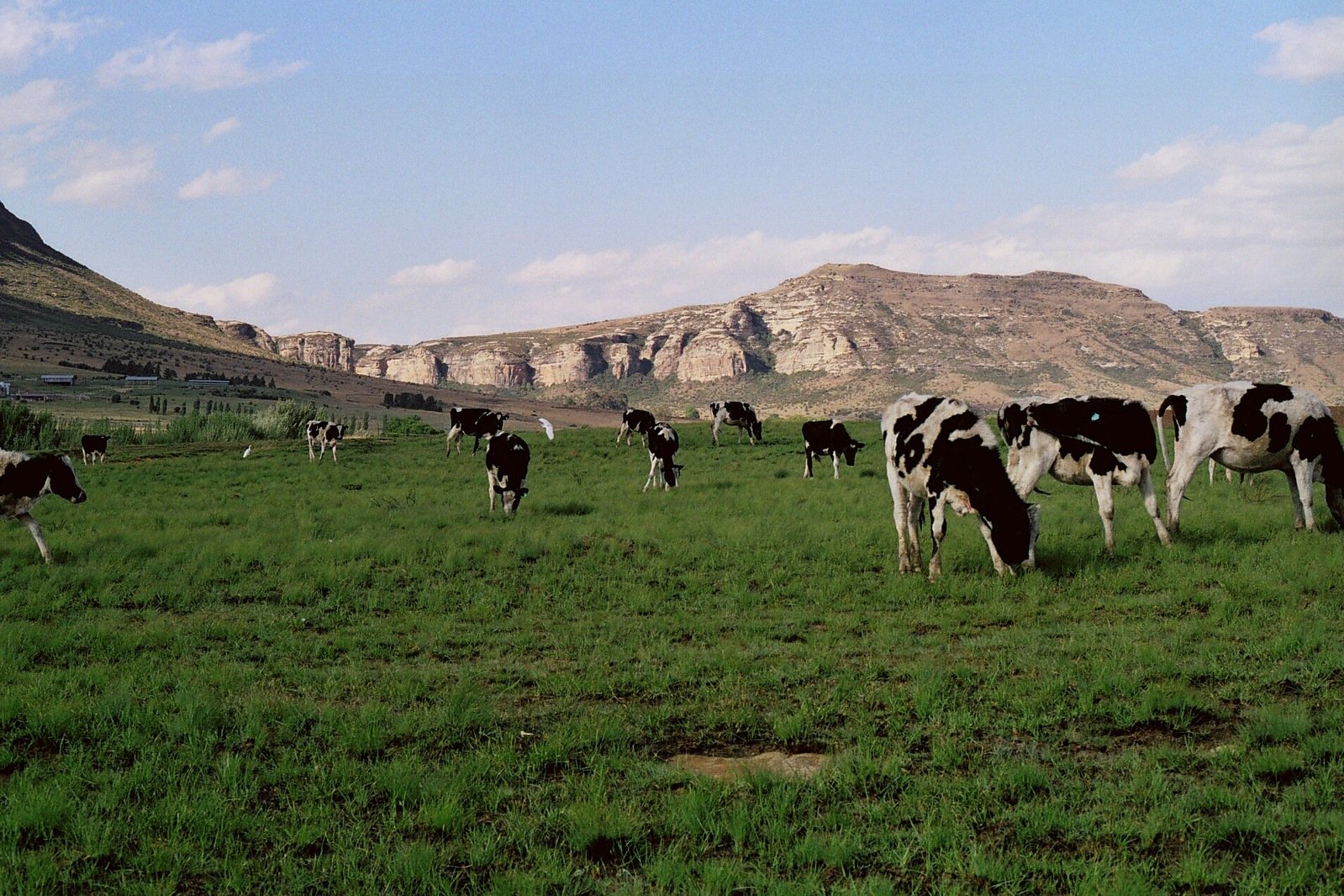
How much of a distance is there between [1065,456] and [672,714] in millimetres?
9646

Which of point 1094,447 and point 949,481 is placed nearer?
point 949,481

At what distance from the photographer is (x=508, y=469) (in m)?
21.7

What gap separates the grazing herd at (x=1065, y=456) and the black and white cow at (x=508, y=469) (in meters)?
8.83

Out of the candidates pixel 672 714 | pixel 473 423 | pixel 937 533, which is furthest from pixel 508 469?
pixel 473 423

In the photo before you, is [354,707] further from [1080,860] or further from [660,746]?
[1080,860]

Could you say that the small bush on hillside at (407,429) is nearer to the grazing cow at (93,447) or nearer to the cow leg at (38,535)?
the grazing cow at (93,447)

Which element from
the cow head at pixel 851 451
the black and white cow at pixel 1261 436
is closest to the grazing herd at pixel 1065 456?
the black and white cow at pixel 1261 436

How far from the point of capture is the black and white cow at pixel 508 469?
2148cm

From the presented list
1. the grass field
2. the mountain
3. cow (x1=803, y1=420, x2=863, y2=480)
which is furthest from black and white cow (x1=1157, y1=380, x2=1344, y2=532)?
the mountain

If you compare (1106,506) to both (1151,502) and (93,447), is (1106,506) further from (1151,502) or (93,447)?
(93,447)

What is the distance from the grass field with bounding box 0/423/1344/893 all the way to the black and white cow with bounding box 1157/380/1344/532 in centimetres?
94

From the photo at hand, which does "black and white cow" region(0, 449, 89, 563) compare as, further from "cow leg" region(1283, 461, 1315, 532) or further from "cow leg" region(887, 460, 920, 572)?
"cow leg" region(1283, 461, 1315, 532)

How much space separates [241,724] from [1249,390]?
14.0 metres

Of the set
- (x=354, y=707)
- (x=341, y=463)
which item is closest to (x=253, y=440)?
(x=341, y=463)
